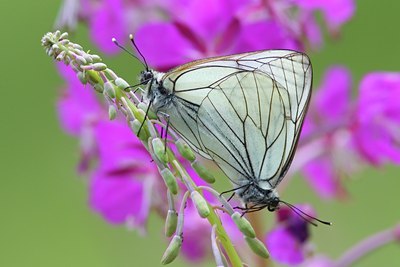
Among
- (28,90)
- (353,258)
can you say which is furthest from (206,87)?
(28,90)

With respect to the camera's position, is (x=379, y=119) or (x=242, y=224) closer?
(x=242, y=224)

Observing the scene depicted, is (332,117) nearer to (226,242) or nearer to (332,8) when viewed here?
(332,8)

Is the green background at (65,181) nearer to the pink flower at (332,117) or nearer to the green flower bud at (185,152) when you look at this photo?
the pink flower at (332,117)

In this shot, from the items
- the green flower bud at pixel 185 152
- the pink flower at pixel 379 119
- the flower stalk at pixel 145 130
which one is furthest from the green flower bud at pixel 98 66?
the pink flower at pixel 379 119

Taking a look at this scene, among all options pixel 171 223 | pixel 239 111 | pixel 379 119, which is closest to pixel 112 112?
pixel 171 223

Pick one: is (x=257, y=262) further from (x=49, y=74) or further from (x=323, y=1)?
(x=49, y=74)
